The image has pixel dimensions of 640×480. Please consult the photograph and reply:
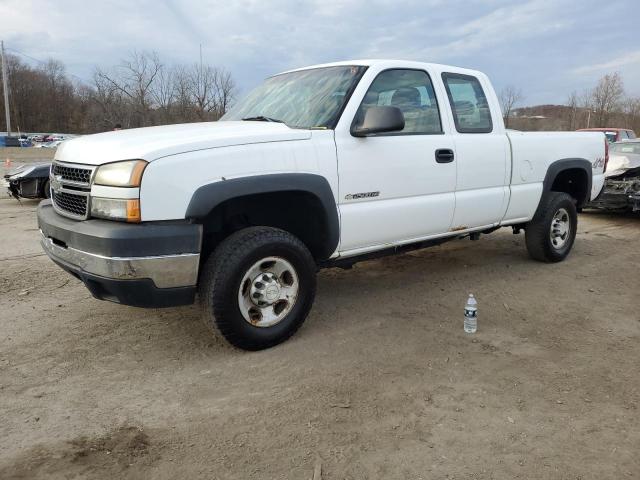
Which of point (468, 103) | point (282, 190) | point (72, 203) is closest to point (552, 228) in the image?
point (468, 103)

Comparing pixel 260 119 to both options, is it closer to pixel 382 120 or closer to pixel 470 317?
pixel 382 120

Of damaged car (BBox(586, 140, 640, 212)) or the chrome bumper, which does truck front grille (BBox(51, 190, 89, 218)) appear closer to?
the chrome bumper

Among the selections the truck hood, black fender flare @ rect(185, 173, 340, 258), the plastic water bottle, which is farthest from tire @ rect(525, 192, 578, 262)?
the truck hood

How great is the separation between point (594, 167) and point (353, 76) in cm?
377

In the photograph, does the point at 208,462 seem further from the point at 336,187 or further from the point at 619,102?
the point at 619,102

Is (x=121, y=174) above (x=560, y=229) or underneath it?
above

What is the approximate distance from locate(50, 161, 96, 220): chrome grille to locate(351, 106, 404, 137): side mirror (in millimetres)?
1842

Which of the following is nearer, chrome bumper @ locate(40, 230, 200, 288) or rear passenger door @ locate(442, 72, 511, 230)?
chrome bumper @ locate(40, 230, 200, 288)

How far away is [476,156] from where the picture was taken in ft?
15.3

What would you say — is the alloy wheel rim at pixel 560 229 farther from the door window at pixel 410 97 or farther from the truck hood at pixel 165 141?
the truck hood at pixel 165 141

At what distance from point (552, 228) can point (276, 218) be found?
3661 millimetres

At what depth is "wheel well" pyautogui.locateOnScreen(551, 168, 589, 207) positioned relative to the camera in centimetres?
612

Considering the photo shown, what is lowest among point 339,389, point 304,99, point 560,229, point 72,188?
point 339,389

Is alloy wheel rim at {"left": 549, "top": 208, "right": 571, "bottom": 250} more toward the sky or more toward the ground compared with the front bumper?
more toward the ground
